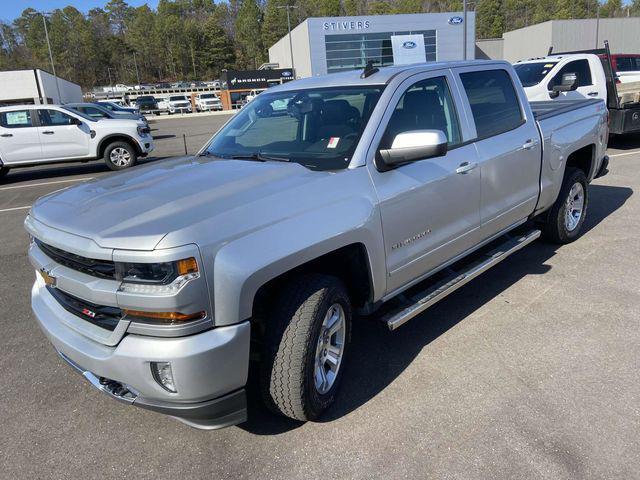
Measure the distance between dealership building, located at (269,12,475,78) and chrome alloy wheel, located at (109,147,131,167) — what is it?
152 ft

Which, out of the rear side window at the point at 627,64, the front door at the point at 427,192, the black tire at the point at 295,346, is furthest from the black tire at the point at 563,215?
the rear side window at the point at 627,64

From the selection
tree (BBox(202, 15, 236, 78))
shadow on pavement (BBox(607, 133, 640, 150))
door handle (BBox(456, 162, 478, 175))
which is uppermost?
tree (BBox(202, 15, 236, 78))

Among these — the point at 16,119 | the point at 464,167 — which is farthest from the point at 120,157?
the point at 464,167

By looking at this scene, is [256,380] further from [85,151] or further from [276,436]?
[85,151]

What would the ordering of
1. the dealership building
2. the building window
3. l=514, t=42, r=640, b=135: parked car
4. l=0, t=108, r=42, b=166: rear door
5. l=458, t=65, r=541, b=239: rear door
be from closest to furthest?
l=458, t=65, r=541, b=239: rear door → l=514, t=42, r=640, b=135: parked car → l=0, t=108, r=42, b=166: rear door → the dealership building → the building window

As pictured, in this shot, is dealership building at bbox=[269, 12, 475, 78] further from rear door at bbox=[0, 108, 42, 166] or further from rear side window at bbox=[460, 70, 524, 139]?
rear side window at bbox=[460, 70, 524, 139]

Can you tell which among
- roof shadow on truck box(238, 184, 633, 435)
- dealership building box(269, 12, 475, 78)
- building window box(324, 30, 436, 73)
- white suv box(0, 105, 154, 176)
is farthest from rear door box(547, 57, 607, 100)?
building window box(324, 30, 436, 73)

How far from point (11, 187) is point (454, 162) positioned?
12.0 m

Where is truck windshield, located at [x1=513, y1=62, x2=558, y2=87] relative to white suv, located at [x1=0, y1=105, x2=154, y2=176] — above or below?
above

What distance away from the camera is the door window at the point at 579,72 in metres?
11.0

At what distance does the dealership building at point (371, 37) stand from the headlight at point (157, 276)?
190 feet

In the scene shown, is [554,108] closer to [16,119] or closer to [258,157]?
[258,157]

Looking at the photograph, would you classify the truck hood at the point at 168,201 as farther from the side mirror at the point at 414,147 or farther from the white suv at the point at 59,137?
the white suv at the point at 59,137

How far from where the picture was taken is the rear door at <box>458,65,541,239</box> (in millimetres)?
4055
